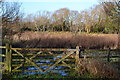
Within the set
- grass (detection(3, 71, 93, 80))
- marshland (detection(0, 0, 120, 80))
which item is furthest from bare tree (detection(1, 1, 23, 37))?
grass (detection(3, 71, 93, 80))

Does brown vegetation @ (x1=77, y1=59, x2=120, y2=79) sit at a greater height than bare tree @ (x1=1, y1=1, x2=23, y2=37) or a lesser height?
lesser

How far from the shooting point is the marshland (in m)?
6.86

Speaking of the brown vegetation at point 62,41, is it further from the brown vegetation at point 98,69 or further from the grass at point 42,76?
the brown vegetation at point 98,69

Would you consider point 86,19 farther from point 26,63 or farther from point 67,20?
point 26,63

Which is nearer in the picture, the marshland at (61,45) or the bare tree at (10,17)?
the marshland at (61,45)

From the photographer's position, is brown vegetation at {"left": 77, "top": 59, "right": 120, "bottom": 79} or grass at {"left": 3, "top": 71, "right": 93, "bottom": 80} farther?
brown vegetation at {"left": 77, "top": 59, "right": 120, "bottom": 79}

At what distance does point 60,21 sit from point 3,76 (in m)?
28.6

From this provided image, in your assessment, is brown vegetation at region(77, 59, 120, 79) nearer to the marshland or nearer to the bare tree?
the marshland

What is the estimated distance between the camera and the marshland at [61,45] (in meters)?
6.86

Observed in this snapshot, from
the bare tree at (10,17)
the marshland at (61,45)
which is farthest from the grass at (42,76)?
the bare tree at (10,17)

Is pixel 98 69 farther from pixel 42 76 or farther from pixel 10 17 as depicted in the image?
pixel 10 17

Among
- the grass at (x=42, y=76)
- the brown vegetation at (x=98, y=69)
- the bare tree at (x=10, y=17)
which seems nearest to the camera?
the grass at (x=42, y=76)

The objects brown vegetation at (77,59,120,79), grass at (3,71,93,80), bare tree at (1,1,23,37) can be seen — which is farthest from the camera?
bare tree at (1,1,23,37)

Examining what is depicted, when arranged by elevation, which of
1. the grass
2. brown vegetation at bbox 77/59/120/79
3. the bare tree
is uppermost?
the bare tree
